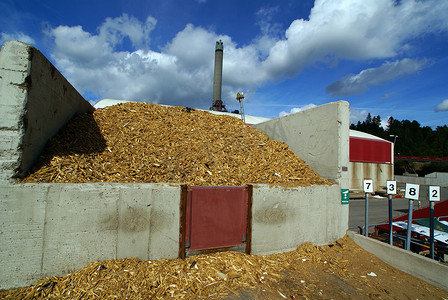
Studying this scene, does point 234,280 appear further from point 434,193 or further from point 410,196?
point 434,193

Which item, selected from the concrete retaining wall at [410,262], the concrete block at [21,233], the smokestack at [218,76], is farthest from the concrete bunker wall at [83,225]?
the smokestack at [218,76]

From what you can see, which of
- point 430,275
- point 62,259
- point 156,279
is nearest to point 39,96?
point 62,259

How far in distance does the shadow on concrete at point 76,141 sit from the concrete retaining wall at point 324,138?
19.2 feet

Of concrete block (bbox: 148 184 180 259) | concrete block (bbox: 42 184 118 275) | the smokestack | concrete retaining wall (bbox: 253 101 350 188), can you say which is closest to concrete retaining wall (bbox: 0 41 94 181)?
concrete block (bbox: 42 184 118 275)

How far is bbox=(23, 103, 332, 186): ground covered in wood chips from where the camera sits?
4.65 metres

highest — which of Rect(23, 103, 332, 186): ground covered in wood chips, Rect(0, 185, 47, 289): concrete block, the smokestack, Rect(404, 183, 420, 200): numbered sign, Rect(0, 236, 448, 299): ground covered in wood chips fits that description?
the smokestack

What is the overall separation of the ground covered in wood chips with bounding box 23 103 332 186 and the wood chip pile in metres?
1.59

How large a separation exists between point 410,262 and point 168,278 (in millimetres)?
4864

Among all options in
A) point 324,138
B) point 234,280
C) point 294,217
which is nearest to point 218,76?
point 324,138

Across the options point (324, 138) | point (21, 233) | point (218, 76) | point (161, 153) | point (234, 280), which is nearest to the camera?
point (21, 233)

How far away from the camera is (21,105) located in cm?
384

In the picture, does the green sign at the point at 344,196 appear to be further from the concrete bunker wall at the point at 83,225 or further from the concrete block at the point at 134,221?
the concrete block at the point at 134,221

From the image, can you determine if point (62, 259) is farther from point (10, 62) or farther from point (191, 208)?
point (10, 62)

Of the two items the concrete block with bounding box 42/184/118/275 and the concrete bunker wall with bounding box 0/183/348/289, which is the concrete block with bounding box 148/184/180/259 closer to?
the concrete bunker wall with bounding box 0/183/348/289
